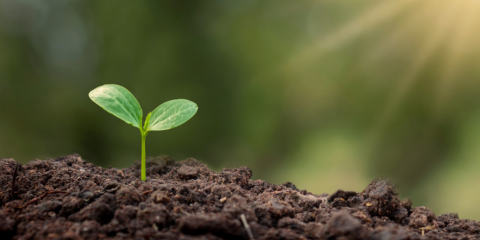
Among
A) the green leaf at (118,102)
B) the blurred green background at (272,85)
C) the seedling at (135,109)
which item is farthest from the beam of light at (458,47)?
the green leaf at (118,102)

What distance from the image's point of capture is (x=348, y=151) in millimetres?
1459

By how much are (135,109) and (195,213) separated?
511 millimetres

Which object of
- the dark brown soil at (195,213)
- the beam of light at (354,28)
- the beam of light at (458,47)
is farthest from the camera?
the beam of light at (354,28)

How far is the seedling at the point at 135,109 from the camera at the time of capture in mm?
1034

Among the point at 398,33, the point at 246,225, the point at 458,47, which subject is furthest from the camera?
the point at 398,33

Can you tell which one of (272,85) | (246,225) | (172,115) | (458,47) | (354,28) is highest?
(354,28)

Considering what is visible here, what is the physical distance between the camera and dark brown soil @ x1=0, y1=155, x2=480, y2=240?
2.13 feet

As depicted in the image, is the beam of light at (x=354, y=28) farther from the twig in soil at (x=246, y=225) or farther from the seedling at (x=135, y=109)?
the twig in soil at (x=246, y=225)

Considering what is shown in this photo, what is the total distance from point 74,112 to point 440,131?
5.87 ft

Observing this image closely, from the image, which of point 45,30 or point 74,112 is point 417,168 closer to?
point 74,112

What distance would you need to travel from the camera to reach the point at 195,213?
783 mm

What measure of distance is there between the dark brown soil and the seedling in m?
0.23

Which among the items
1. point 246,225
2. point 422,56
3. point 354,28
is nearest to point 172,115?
point 246,225

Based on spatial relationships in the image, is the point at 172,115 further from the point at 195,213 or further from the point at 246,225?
the point at 246,225
